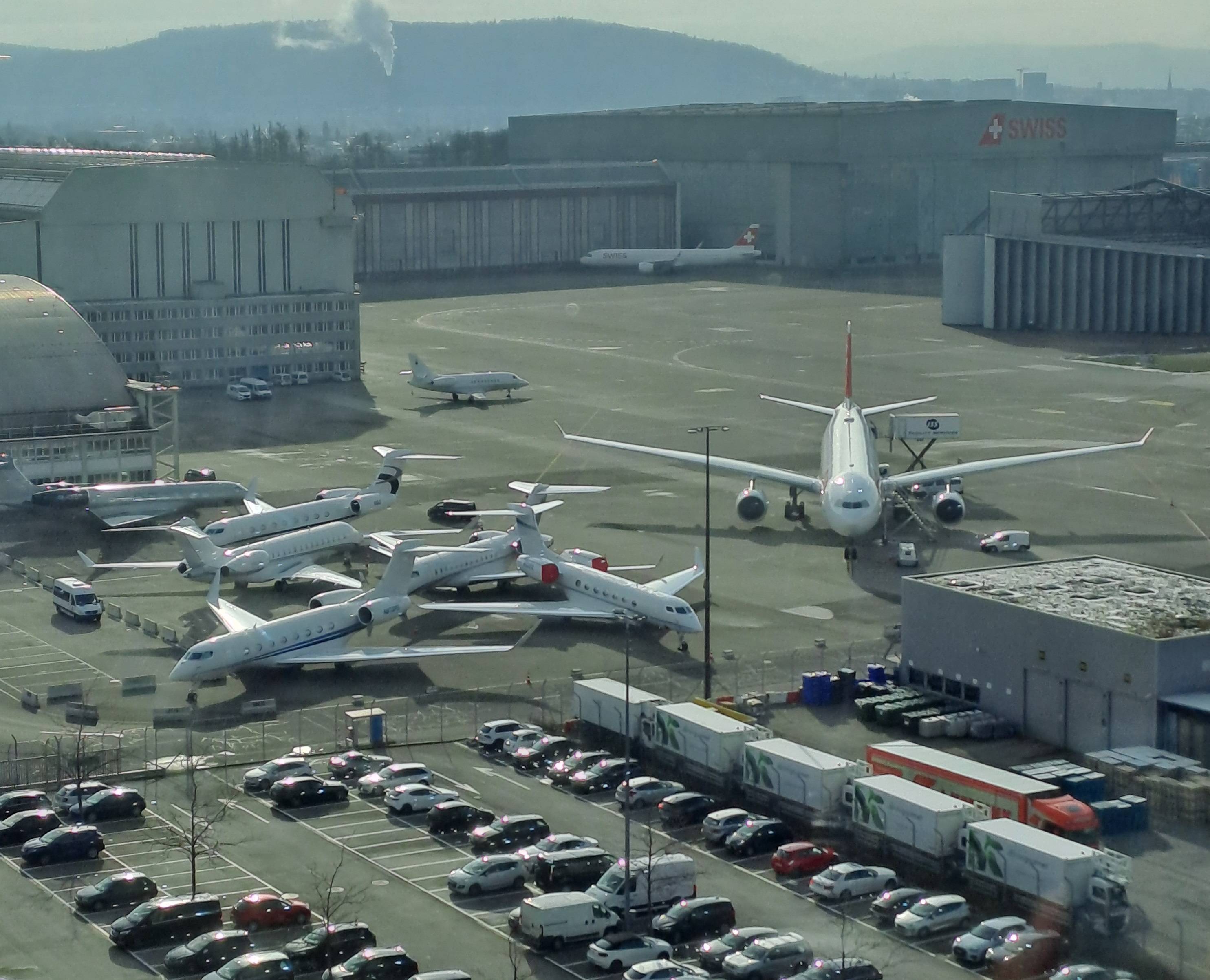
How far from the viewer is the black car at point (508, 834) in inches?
1893

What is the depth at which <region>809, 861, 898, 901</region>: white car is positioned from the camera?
44781mm

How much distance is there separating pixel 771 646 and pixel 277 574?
2142 cm

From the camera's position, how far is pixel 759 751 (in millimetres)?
51906

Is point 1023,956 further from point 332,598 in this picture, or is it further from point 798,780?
point 332,598

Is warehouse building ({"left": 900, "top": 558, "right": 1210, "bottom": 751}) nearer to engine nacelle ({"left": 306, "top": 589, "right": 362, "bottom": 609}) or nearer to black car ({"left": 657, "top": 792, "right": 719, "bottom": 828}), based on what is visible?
black car ({"left": 657, "top": 792, "right": 719, "bottom": 828})

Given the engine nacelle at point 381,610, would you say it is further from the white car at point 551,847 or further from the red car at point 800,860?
the red car at point 800,860

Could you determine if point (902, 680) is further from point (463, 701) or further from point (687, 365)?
point (687, 365)

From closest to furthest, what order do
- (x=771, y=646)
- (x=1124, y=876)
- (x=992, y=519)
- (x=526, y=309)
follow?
(x=1124, y=876), (x=771, y=646), (x=992, y=519), (x=526, y=309)

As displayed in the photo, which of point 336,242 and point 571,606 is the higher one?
point 336,242

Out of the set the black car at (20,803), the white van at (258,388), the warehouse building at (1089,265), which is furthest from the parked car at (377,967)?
the warehouse building at (1089,265)

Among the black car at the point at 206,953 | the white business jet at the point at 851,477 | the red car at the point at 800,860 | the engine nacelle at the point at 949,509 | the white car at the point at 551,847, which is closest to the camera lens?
the black car at the point at 206,953

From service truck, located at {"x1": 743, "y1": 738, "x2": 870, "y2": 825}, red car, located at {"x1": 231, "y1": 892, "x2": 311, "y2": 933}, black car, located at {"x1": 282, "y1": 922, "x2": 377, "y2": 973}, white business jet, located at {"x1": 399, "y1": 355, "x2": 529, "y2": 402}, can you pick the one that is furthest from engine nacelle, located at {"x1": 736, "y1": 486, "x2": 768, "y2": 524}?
black car, located at {"x1": 282, "y1": 922, "x2": 377, "y2": 973}

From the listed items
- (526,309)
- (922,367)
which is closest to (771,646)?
(922,367)

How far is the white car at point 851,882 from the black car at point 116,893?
15863 mm
